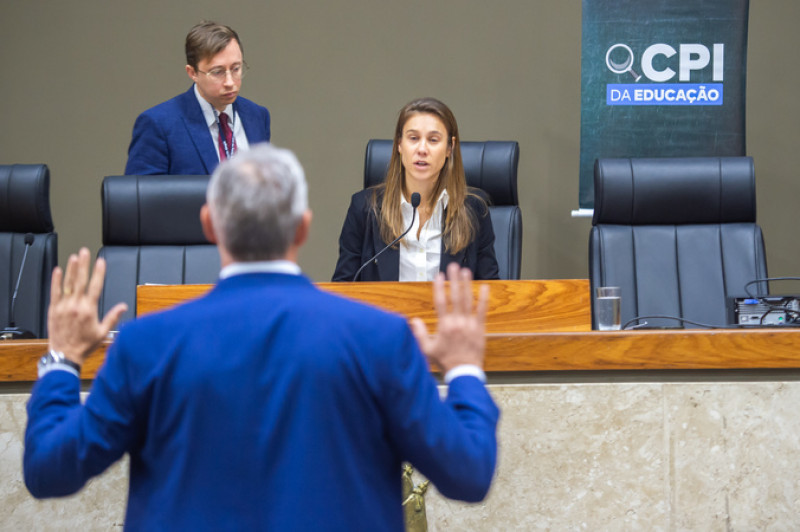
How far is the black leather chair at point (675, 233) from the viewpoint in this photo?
2816 millimetres

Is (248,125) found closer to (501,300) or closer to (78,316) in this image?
(501,300)

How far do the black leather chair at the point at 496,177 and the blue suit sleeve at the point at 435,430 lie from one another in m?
1.97

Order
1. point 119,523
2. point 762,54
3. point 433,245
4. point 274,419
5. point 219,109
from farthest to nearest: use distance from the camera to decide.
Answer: point 762,54 → point 219,109 → point 433,245 → point 119,523 → point 274,419

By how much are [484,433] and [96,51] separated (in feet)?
12.1

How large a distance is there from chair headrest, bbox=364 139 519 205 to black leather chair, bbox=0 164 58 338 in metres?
0.98

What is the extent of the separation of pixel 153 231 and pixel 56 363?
5.85 ft

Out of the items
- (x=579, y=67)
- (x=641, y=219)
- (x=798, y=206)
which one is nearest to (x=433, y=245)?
(x=641, y=219)

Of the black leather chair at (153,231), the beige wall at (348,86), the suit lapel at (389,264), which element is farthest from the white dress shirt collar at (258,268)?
the beige wall at (348,86)

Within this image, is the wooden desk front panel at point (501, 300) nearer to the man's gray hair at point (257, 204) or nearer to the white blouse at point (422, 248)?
the white blouse at point (422, 248)

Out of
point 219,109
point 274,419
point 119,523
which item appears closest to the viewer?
point 274,419

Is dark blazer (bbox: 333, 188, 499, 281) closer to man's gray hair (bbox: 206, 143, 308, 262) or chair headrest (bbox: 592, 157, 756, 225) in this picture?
chair headrest (bbox: 592, 157, 756, 225)

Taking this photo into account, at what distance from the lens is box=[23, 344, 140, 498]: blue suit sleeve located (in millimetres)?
882

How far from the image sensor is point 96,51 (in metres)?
4.15

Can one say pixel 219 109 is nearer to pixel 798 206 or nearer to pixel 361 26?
pixel 361 26
